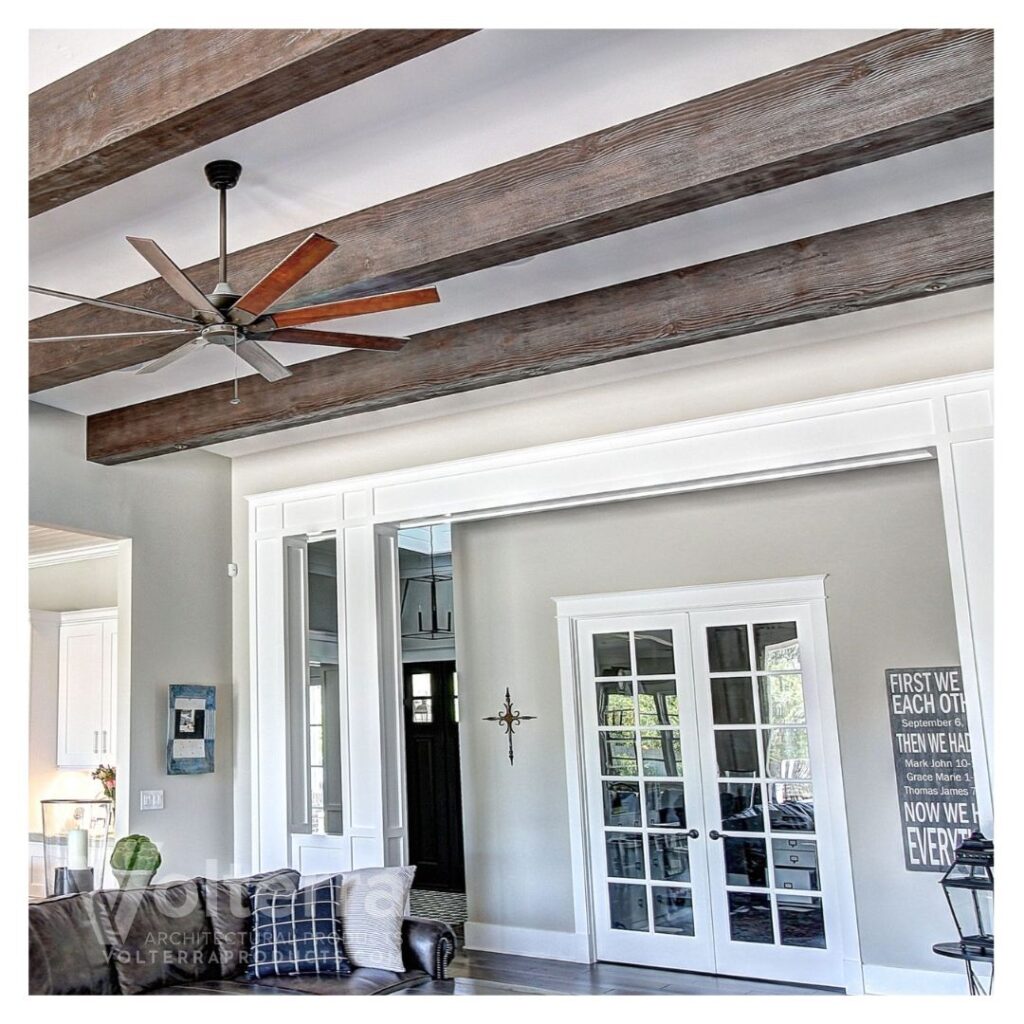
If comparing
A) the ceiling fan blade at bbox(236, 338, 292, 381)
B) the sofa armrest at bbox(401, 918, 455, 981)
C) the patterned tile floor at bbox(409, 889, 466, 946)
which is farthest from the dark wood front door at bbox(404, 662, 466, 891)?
the ceiling fan blade at bbox(236, 338, 292, 381)

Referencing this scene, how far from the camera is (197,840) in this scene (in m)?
5.80

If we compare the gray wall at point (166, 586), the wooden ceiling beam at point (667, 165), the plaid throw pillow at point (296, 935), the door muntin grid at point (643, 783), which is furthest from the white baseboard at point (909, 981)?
the wooden ceiling beam at point (667, 165)

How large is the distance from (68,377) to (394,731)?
2656mm

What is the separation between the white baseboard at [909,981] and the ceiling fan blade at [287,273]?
4.05 metres

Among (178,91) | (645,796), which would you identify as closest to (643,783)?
(645,796)

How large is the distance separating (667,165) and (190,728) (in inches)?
175

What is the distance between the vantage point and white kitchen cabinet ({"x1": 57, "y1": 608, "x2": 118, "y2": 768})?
22.6 feet

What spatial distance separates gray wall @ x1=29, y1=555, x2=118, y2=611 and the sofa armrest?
12.2 ft

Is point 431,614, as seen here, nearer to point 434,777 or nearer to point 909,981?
point 434,777

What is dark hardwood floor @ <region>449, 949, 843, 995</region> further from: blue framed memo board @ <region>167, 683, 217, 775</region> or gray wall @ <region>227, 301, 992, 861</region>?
blue framed memo board @ <region>167, 683, 217, 775</region>

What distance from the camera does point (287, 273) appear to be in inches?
106
